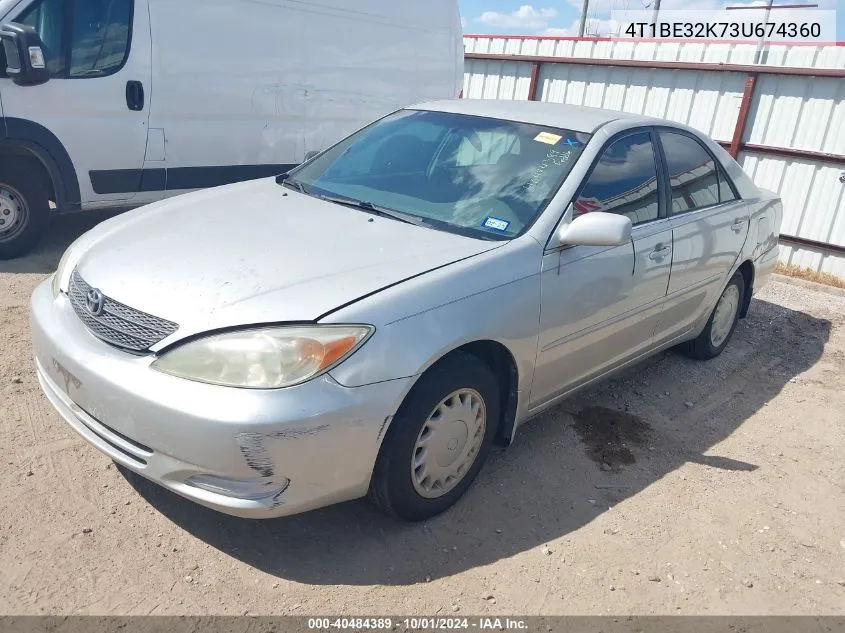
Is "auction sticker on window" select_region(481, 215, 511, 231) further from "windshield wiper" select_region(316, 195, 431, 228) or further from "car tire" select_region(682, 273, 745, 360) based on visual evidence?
"car tire" select_region(682, 273, 745, 360)

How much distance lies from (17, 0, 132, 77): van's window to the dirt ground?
97.5 inches

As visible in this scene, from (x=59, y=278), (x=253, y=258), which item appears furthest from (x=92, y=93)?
(x=253, y=258)

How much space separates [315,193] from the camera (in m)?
3.73

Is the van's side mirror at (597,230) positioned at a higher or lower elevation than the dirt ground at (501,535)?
higher

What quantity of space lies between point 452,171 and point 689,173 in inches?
64.4

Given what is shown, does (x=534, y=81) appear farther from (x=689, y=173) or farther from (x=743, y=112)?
(x=689, y=173)

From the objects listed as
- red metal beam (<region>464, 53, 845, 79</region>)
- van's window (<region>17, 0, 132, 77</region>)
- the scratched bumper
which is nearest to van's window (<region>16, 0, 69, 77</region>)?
van's window (<region>17, 0, 132, 77</region>)

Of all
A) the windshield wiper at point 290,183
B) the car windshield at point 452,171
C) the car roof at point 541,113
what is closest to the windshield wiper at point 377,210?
the car windshield at point 452,171

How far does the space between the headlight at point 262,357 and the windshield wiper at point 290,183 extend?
1.49 meters

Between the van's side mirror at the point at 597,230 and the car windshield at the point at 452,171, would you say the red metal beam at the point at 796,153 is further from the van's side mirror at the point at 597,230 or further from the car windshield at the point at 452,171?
the van's side mirror at the point at 597,230

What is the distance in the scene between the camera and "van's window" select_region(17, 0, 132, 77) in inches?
213

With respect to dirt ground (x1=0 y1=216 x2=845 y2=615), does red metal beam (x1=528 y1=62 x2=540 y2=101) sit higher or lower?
higher

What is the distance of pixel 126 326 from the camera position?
8.49 ft

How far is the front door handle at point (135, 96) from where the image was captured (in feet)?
19.1
